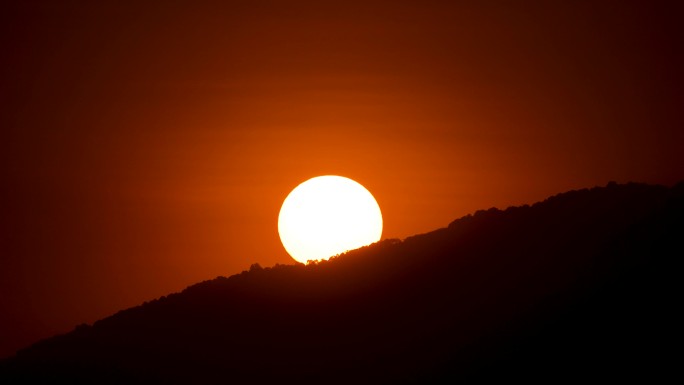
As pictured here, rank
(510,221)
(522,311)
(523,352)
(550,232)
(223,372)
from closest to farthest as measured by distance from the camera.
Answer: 1. (523,352)
2. (522,311)
3. (223,372)
4. (550,232)
5. (510,221)

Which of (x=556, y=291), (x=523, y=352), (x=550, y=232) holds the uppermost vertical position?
(x=550, y=232)

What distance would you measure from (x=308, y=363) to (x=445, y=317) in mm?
3397

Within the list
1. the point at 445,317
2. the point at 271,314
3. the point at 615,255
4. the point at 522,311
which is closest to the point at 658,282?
the point at 615,255

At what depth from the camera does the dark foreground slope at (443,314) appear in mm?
18641

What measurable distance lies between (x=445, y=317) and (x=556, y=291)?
2.78m

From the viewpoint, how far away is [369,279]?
79.9 ft

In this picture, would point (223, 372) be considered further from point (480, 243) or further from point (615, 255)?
point (615, 255)

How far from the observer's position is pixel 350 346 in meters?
21.6

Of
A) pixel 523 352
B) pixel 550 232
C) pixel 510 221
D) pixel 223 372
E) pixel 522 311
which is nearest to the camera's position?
pixel 523 352

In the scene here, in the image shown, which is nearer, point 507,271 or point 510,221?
point 507,271

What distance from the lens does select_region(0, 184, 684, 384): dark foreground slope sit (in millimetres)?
18641

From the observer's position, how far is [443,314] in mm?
21641

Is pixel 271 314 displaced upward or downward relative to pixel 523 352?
upward

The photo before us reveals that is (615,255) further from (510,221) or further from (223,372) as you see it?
(223,372)
